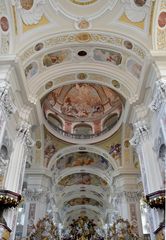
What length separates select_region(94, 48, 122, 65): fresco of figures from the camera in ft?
41.7

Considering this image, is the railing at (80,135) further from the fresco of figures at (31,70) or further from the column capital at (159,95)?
the column capital at (159,95)

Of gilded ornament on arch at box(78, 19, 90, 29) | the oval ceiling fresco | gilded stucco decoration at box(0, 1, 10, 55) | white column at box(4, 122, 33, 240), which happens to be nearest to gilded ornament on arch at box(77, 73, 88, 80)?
gilded ornament on arch at box(78, 19, 90, 29)

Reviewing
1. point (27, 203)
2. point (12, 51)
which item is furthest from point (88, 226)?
point (12, 51)

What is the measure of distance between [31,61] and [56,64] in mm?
1614

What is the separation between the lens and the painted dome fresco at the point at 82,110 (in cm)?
1884

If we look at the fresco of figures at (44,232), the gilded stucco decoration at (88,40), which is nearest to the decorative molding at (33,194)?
the fresco of figures at (44,232)

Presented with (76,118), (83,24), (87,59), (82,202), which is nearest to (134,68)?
(87,59)

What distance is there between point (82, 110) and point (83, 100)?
898 mm

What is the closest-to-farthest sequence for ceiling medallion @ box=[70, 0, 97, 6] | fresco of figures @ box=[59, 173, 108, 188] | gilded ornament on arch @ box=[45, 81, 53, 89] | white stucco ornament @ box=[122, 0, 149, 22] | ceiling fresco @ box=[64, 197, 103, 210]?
white stucco ornament @ box=[122, 0, 149, 22], ceiling medallion @ box=[70, 0, 97, 6], gilded ornament on arch @ box=[45, 81, 53, 89], fresco of figures @ box=[59, 173, 108, 188], ceiling fresco @ box=[64, 197, 103, 210]

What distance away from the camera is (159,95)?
9.39 meters

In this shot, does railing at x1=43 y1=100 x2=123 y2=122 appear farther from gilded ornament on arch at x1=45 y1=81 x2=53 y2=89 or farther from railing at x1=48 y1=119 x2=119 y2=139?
gilded ornament on arch at x1=45 y1=81 x2=53 y2=89

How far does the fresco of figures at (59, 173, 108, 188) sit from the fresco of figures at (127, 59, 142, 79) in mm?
12930

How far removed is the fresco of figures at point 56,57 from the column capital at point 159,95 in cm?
545

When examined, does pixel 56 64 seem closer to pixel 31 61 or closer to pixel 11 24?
pixel 31 61
